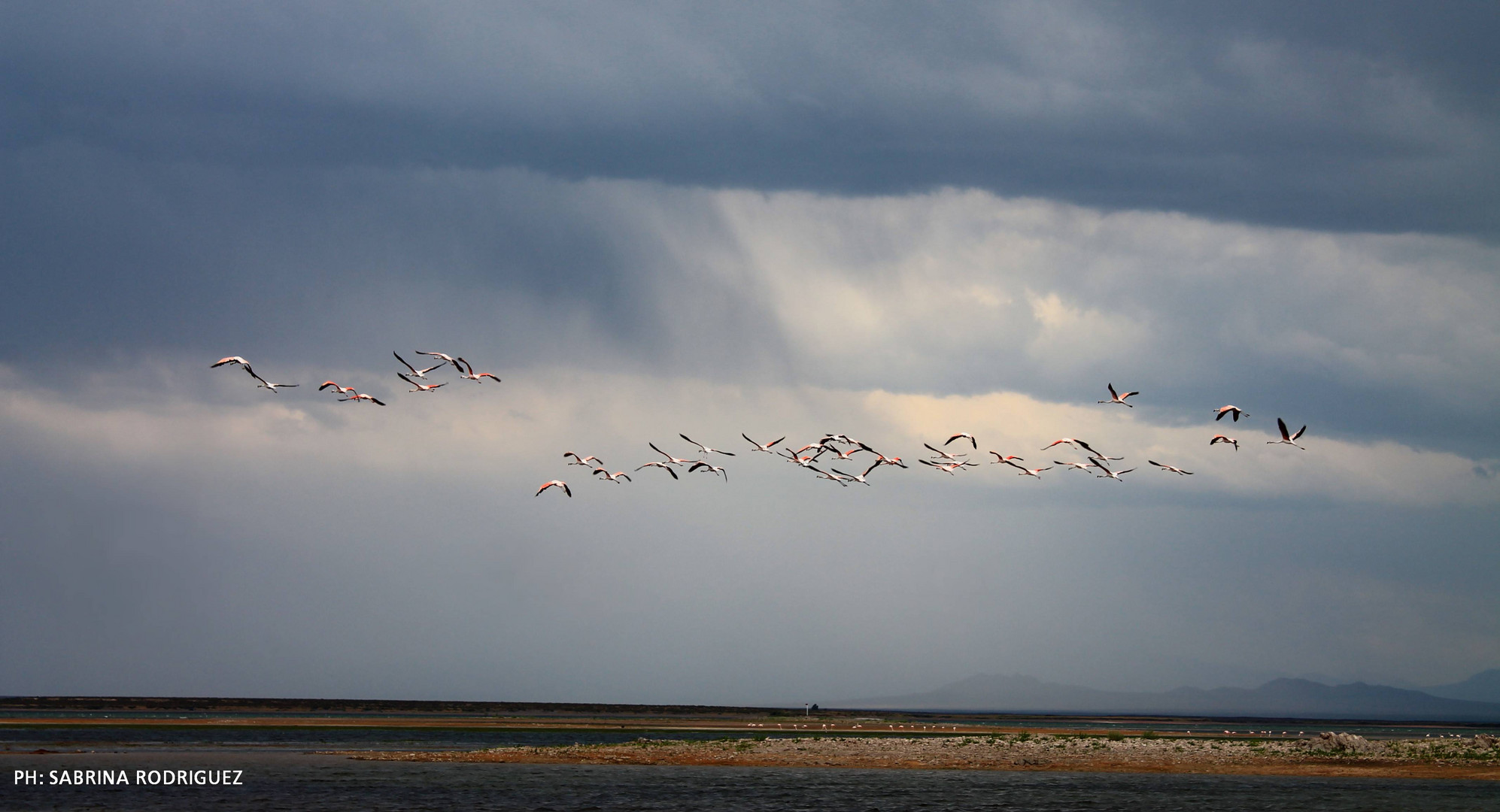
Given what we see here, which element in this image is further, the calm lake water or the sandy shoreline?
the sandy shoreline

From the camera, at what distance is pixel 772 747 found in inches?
3140

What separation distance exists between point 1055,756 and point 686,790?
1195 inches

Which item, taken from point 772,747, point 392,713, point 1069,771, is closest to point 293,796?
point 772,747

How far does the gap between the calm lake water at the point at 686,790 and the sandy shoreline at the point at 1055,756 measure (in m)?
3.68

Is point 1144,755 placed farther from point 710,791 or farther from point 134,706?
point 134,706

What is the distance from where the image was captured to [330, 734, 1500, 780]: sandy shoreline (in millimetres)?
67812

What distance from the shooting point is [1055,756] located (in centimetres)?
7450

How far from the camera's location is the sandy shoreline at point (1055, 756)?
222 feet

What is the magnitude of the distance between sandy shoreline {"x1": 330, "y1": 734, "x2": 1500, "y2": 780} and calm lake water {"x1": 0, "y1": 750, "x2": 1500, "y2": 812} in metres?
3.68

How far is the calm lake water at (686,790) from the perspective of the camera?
161 ft

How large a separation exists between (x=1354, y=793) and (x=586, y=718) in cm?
10389

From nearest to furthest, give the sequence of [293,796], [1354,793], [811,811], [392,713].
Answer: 1. [811,811]
2. [293,796]
3. [1354,793]
4. [392,713]

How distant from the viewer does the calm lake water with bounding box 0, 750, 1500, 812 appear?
161ft

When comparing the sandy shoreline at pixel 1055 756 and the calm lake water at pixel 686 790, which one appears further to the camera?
the sandy shoreline at pixel 1055 756
